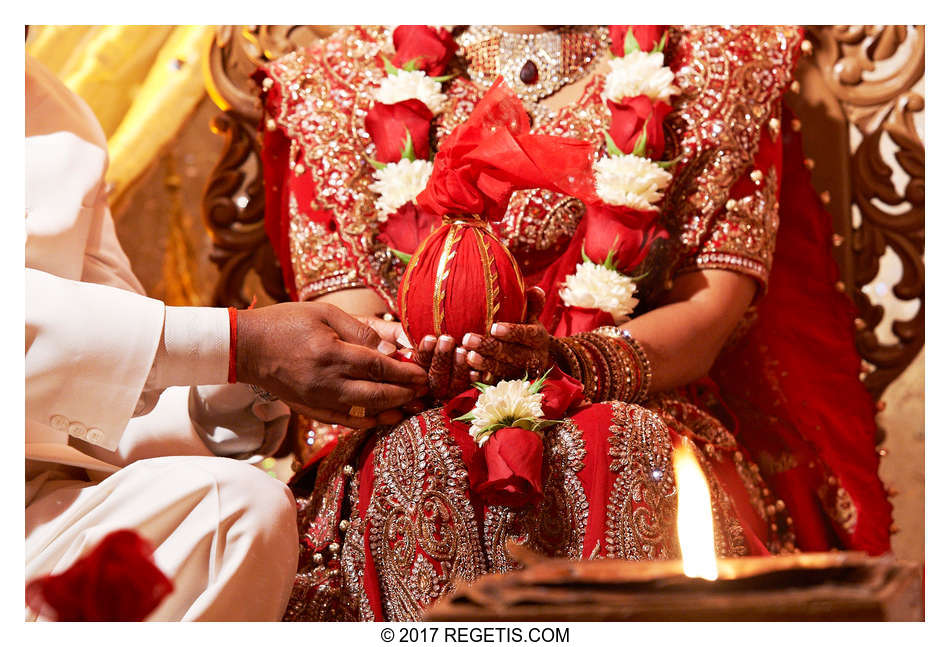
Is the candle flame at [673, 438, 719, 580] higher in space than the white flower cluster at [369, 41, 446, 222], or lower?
lower

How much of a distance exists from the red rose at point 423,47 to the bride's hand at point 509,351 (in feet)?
1.74

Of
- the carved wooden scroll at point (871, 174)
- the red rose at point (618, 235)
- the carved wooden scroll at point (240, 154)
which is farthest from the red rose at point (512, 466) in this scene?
the carved wooden scroll at point (871, 174)

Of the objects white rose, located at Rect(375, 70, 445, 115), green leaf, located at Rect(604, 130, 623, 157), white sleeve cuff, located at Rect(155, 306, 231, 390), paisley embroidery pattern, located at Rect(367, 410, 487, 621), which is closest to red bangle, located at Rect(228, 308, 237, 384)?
white sleeve cuff, located at Rect(155, 306, 231, 390)

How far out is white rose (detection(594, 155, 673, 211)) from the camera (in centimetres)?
151

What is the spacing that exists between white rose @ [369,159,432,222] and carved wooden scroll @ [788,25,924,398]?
0.84 metres

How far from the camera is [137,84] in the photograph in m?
1.89

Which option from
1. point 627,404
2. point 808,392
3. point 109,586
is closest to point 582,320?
point 627,404

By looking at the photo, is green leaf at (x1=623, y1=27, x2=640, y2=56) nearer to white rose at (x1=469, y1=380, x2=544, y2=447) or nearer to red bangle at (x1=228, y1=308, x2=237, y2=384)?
white rose at (x1=469, y1=380, x2=544, y2=447)

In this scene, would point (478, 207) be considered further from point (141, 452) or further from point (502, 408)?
point (141, 452)

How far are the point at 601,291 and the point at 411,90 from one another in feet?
1.39
